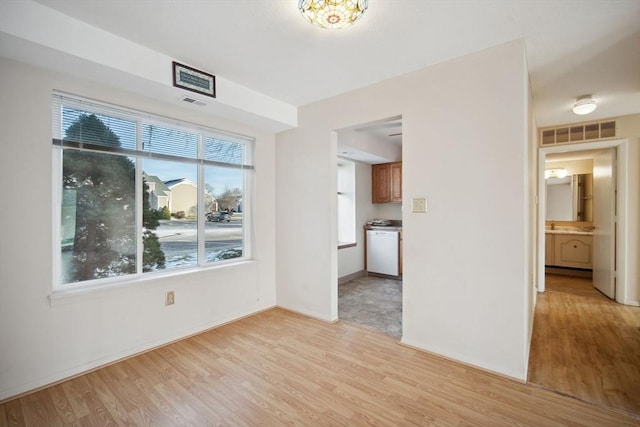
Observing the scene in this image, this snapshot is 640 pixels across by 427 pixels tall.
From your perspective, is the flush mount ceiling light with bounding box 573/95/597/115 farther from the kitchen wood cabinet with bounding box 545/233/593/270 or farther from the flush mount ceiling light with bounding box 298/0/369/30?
the kitchen wood cabinet with bounding box 545/233/593/270

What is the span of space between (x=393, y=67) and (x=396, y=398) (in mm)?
2625

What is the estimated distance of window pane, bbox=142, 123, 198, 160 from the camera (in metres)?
2.67

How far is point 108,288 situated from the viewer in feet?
7.67

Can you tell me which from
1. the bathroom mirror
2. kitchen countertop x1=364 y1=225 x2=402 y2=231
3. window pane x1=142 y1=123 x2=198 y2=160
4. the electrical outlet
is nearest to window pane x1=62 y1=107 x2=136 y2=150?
window pane x1=142 y1=123 x2=198 y2=160

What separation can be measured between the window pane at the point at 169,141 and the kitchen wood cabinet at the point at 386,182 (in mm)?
3655

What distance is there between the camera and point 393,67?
8.25 feet

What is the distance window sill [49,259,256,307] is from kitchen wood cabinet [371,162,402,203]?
372 cm

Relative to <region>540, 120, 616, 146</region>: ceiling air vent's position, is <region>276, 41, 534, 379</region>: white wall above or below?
below

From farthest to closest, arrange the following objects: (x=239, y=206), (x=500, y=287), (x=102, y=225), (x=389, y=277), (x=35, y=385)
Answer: (x=389, y=277), (x=239, y=206), (x=102, y=225), (x=500, y=287), (x=35, y=385)

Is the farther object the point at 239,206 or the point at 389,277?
the point at 389,277

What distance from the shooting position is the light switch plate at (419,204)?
2.52 m

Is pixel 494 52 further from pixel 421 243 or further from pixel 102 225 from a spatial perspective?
pixel 102 225

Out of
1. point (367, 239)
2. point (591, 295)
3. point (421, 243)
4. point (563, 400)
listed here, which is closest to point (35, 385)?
point (421, 243)

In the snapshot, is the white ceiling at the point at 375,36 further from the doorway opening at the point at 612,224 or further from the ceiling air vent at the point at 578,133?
the doorway opening at the point at 612,224
